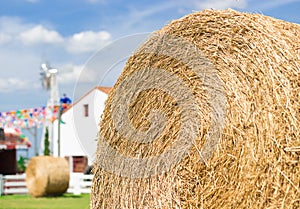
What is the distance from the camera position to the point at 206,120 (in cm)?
520

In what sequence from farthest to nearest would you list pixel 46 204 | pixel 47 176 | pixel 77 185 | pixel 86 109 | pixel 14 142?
pixel 86 109, pixel 14 142, pixel 77 185, pixel 47 176, pixel 46 204

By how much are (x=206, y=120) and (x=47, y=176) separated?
47.0 feet

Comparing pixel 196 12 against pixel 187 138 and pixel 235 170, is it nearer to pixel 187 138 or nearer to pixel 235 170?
pixel 187 138

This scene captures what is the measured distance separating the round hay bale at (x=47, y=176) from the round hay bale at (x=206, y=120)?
12.9 m

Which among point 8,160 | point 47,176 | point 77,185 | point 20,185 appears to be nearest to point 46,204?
point 47,176

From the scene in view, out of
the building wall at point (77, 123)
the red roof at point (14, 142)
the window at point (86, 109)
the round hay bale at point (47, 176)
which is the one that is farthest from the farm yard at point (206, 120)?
the window at point (86, 109)

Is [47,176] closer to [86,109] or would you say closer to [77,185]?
[77,185]

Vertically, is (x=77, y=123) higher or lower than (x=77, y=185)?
higher

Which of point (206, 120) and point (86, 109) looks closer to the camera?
point (206, 120)

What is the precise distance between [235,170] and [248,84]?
734mm

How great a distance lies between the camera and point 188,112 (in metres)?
5.41

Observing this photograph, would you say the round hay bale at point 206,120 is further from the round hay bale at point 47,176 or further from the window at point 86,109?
the window at point 86,109

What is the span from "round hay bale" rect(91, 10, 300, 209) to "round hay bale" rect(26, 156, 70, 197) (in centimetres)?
1293

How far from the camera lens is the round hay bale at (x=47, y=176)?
1880 cm
